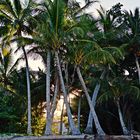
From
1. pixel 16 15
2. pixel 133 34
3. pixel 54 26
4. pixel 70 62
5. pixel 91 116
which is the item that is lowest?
pixel 91 116

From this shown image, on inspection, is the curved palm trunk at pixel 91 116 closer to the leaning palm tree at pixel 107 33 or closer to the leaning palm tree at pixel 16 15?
the leaning palm tree at pixel 107 33

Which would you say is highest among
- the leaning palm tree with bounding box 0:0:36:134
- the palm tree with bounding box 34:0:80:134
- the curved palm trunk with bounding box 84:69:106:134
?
the leaning palm tree with bounding box 0:0:36:134

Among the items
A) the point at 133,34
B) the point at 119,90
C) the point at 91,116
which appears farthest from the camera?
the point at 133,34

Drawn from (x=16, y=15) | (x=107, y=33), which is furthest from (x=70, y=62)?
(x=16, y=15)

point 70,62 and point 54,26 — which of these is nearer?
point 54,26

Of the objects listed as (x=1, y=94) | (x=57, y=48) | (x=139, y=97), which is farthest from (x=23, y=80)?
(x=139, y=97)

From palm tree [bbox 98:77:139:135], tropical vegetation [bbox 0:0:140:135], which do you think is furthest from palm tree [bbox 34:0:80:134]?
palm tree [bbox 98:77:139:135]

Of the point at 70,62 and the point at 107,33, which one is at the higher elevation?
the point at 107,33

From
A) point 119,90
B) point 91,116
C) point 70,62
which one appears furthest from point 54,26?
point 91,116

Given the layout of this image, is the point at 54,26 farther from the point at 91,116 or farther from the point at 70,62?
the point at 91,116

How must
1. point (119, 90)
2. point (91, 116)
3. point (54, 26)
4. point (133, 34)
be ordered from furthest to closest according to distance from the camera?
point (133, 34)
point (91, 116)
point (119, 90)
point (54, 26)

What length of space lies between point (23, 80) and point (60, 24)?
10.0m

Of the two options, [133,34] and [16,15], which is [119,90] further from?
[16,15]

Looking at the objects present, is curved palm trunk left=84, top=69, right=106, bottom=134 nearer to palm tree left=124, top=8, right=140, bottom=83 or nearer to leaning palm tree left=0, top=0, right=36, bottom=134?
palm tree left=124, top=8, right=140, bottom=83
